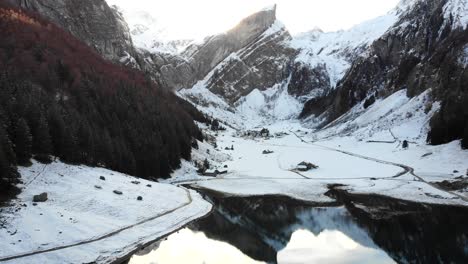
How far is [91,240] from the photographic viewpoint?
33438 millimetres

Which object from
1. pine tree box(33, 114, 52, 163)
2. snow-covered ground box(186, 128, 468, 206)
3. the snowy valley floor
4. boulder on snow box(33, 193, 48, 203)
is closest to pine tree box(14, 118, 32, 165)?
the snowy valley floor

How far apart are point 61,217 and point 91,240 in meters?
4.13

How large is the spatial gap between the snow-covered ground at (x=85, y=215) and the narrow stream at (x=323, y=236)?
2.09 metres

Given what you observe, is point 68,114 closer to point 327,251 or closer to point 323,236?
point 323,236

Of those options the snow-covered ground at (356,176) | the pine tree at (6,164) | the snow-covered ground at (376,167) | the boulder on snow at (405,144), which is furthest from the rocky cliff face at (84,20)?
the pine tree at (6,164)

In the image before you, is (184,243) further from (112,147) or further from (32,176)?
(112,147)

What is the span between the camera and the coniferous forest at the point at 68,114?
49469 mm

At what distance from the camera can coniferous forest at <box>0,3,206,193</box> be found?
49469 mm

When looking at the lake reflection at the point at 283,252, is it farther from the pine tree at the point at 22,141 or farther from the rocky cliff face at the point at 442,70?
the rocky cliff face at the point at 442,70

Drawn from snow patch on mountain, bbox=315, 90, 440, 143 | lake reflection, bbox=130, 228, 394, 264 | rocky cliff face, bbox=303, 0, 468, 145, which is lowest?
lake reflection, bbox=130, 228, 394, 264

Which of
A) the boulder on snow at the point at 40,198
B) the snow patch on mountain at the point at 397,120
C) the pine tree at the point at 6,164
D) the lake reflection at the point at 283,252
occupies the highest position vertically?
the snow patch on mountain at the point at 397,120

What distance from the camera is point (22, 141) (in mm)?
45562

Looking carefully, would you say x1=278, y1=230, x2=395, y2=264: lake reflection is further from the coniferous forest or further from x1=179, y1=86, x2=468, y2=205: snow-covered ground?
the coniferous forest

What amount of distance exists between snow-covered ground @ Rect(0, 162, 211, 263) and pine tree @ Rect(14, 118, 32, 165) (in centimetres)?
138
